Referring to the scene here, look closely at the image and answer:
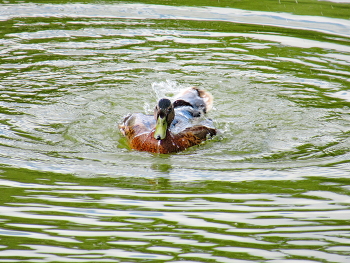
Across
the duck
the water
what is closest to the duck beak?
the duck

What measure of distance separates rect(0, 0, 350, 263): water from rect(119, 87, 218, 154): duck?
0.54 ft

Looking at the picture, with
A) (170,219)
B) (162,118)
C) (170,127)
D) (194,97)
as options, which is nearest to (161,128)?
(162,118)

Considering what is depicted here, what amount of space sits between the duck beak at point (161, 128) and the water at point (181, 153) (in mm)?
240

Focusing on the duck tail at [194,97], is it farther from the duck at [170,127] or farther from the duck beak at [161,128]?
the duck beak at [161,128]

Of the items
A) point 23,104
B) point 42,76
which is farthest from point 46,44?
point 23,104

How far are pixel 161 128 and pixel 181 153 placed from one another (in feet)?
→ 1.32

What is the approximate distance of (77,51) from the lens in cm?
1120

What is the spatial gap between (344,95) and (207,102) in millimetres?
2240

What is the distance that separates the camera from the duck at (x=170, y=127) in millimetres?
7191

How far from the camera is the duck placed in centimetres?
719

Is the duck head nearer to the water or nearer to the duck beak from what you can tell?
the duck beak

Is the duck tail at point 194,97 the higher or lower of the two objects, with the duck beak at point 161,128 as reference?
higher

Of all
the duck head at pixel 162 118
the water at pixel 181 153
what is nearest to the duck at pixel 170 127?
the duck head at pixel 162 118

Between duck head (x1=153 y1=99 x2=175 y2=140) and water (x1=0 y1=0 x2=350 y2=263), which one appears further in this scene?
duck head (x1=153 y1=99 x2=175 y2=140)
